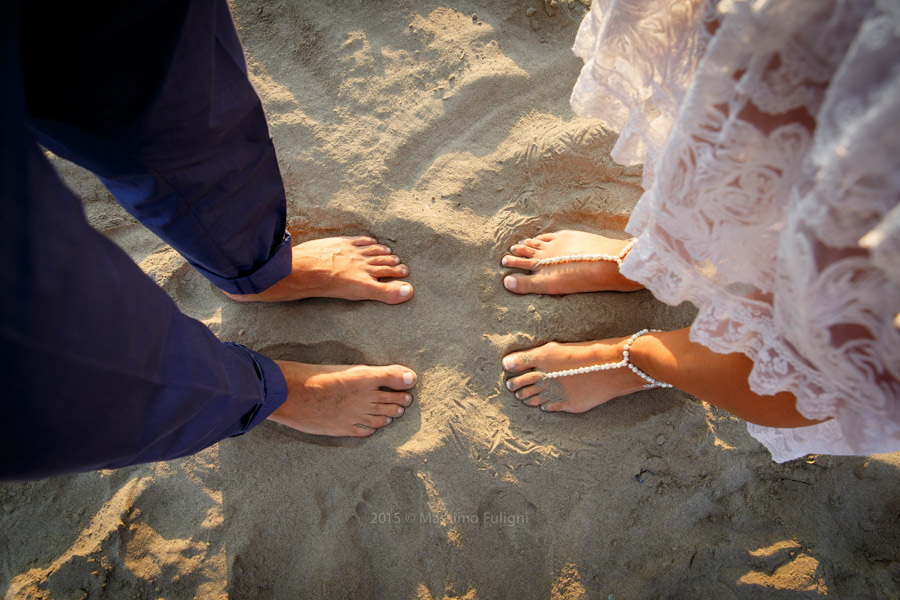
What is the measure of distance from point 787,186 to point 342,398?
130 centimetres

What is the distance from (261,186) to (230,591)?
1.24 metres

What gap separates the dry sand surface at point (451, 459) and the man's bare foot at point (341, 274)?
7 cm

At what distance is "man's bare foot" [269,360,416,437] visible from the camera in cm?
145

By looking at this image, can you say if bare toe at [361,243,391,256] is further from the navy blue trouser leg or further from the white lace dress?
the white lace dress

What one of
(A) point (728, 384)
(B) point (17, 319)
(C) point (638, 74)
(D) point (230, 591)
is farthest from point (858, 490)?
(B) point (17, 319)

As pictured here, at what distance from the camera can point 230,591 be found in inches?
55.2

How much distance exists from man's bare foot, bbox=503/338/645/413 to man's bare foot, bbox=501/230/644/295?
20cm

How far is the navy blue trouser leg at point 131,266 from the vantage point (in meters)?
0.53

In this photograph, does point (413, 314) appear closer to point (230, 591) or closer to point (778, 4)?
point (230, 591)

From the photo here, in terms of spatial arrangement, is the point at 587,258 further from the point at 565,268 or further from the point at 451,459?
the point at 451,459

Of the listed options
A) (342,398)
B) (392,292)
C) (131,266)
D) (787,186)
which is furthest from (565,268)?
(131,266)

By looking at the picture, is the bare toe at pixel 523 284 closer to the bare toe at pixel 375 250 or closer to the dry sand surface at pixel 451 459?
the dry sand surface at pixel 451 459

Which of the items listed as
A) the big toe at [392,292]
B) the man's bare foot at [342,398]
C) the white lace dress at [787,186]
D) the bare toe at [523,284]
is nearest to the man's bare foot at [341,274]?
the big toe at [392,292]

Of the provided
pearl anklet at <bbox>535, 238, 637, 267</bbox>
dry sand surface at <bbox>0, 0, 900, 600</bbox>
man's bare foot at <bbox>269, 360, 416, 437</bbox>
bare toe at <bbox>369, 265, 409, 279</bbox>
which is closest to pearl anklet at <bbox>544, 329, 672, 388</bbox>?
dry sand surface at <bbox>0, 0, 900, 600</bbox>
